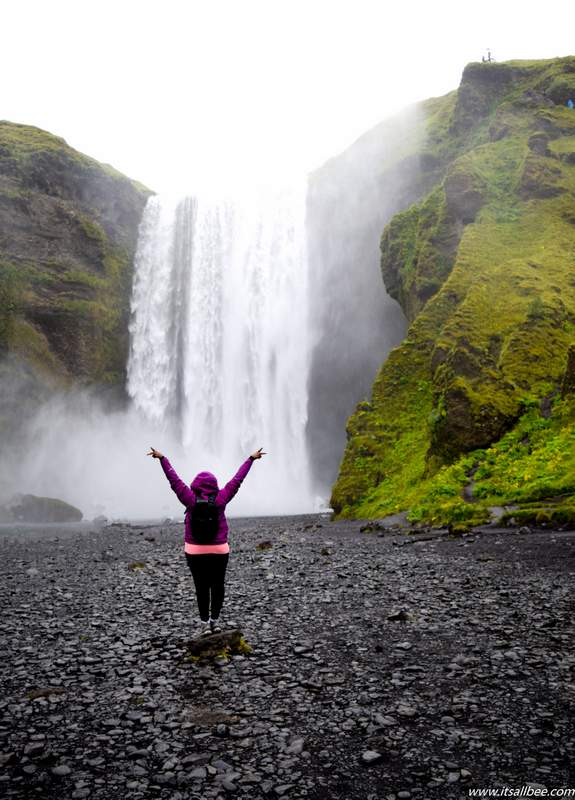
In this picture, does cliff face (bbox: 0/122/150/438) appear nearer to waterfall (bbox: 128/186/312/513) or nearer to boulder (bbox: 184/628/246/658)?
waterfall (bbox: 128/186/312/513)

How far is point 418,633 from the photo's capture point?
7316 mm

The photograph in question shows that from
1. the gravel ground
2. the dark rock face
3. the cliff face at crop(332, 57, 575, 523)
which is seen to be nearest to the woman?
the gravel ground

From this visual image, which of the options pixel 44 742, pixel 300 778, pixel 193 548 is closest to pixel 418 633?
pixel 193 548

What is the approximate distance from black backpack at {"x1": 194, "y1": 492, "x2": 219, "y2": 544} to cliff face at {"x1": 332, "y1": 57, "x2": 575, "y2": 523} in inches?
474

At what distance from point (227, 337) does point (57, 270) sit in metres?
16.6

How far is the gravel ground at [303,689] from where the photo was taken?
4.05 m

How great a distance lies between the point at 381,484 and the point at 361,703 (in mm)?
20020

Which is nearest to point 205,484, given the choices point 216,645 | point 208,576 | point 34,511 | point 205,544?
point 205,544

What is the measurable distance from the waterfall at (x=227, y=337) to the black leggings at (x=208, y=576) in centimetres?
3769

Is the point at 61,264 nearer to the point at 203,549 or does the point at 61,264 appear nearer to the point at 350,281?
the point at 350,281

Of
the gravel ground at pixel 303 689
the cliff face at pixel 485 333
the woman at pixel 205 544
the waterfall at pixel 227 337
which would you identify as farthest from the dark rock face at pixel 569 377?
the waterfall at pixel 227 337

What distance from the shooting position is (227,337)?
169ft

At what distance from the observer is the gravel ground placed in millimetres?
4047

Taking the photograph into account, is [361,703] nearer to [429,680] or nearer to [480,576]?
[429,680]
